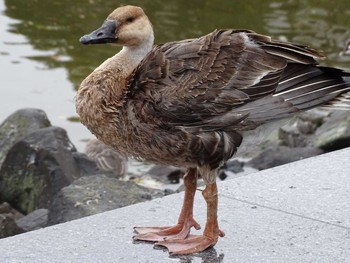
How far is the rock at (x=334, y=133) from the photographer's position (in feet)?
33.6

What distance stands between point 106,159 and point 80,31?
4.97 m

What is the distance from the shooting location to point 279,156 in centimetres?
1082

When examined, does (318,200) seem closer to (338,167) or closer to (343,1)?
(338,167)

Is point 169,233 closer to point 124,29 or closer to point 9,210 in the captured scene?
point 124,29

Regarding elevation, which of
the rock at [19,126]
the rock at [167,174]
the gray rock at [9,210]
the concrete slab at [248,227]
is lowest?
the rock at [167,174]

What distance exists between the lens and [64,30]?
52.4ft

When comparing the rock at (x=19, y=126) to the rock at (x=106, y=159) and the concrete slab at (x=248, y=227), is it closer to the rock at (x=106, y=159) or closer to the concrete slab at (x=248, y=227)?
the rock at (x=106, y=159)

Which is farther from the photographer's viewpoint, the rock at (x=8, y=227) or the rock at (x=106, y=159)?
the rock at (x=106, y=159)

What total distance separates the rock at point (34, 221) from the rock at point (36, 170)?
0.70m

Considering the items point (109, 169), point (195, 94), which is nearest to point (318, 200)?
point (195, 94)

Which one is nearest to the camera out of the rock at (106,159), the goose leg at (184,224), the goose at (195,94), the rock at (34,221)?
the goose at (195,94)

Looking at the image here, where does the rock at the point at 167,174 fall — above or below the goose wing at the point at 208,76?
below

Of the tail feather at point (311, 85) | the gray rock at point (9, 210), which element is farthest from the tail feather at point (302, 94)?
the gray rock at point (9, 210)

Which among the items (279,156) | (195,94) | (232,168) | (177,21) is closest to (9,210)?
(232,168)
